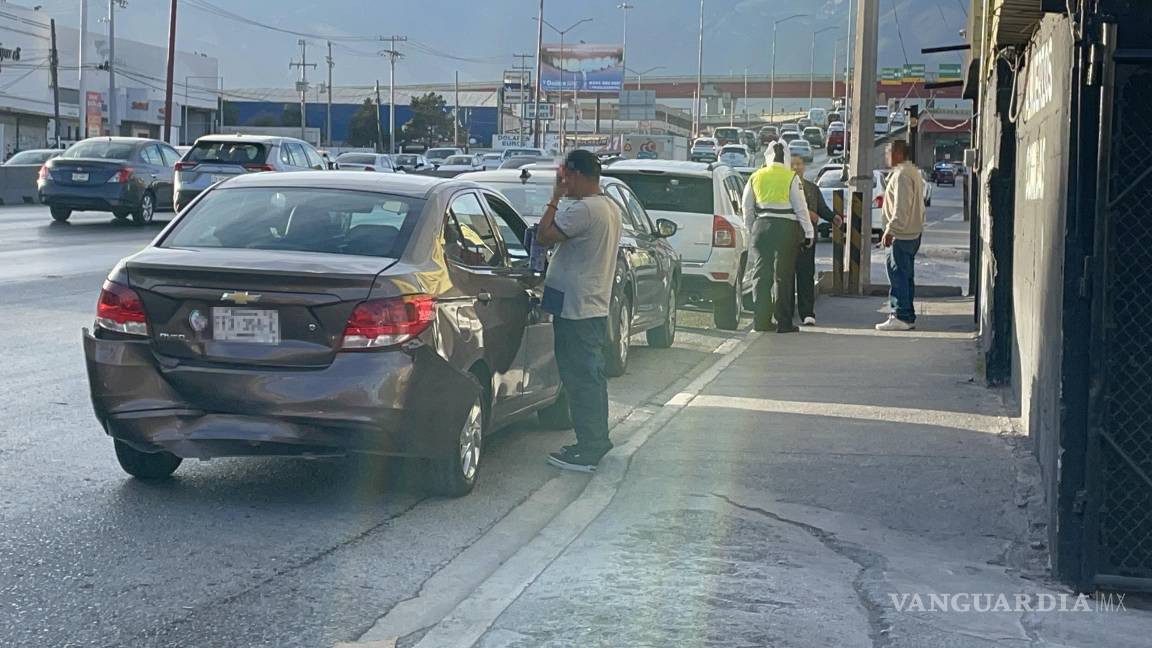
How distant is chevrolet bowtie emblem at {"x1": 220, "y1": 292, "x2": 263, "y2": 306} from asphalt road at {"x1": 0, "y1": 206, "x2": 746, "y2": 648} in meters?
1.00

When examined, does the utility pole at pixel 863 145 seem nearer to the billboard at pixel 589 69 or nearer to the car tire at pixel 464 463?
the car tire at pixel 464 463

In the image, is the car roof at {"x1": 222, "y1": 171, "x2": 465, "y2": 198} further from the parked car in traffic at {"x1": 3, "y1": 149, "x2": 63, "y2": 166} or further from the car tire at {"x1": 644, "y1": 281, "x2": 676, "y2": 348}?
the parked car in traffic at {"x1": 3, "y1": 149, "x2": 63, "y2": 166}

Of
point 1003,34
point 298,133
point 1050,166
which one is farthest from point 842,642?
point 298,133

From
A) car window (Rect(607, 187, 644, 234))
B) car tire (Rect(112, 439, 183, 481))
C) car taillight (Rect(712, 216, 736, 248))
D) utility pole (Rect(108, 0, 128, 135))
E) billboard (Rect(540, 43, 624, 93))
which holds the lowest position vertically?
car tire (Rect(112, 439, 183, 481))

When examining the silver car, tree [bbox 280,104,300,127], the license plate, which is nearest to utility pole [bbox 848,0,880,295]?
the silver car

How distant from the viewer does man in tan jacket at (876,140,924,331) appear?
51.1 ft

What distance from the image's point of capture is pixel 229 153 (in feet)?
93.4

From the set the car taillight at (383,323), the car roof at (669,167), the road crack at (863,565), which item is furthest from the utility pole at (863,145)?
the car taillight at (383,323)

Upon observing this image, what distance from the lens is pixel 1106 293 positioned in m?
6.22

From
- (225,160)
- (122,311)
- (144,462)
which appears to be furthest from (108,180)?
(122,311)

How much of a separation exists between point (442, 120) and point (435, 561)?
128326 millimetres

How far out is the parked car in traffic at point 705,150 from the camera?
80000 mm

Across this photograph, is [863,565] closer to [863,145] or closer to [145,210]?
[863,145]

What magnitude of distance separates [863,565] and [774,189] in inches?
369
